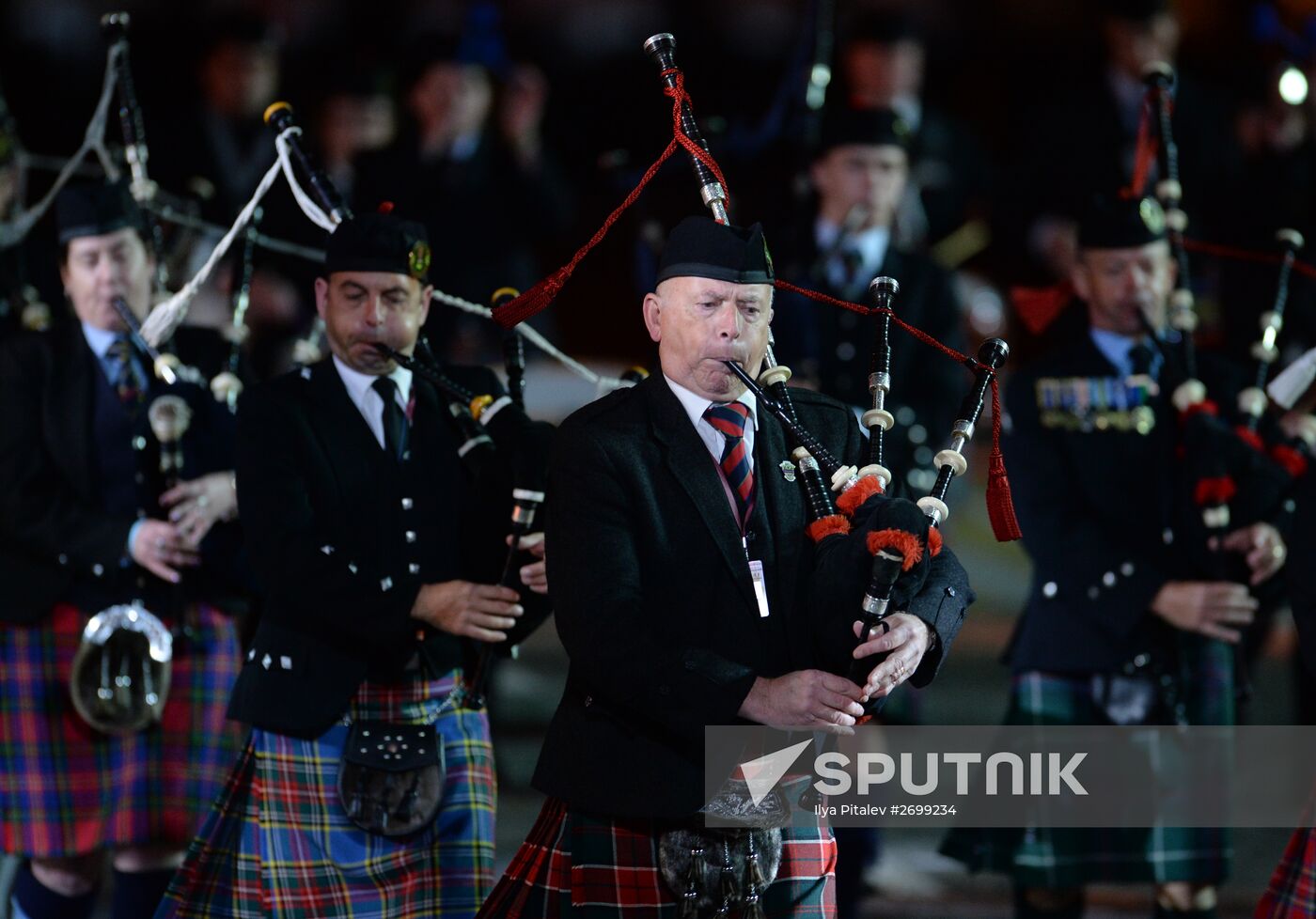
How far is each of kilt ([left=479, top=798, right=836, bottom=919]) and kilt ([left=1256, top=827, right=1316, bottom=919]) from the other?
3.29 feet

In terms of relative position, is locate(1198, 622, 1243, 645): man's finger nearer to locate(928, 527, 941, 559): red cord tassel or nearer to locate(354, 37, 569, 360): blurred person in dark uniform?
locate(928, 527, 941, 559): red cord tassel

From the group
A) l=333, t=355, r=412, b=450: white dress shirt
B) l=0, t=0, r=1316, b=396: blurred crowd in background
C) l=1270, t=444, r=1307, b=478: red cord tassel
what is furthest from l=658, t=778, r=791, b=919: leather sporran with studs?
l=0, t=0, r=1316, b=396: blurred crowd in background

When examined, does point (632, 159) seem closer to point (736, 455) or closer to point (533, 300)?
point (533, 300)

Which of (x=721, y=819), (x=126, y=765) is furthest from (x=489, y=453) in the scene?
(x=126, y=765)

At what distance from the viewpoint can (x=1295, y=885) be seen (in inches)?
165

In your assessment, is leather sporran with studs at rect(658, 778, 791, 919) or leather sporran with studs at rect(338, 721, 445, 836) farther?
leather sporran with studs at rect(338, 721, 445, 836)

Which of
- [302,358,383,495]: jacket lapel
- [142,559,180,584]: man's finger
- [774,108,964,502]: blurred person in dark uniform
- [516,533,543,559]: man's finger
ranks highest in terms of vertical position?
[774,108,964,502]: blurred person in dark uniform

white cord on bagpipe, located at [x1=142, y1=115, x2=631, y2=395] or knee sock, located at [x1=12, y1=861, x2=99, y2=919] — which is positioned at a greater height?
white cord on bagpipe, located at [x1=142, y1=115, x2=631, y2=395]

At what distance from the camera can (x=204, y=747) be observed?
535 cm

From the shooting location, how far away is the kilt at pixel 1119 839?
208 inches

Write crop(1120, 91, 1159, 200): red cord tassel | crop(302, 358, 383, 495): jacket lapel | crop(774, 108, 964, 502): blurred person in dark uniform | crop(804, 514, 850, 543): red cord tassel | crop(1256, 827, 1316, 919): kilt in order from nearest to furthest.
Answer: crop(804, 514, 850, 543): red cord tassel → crop(1256, 827, 1316, 919): kilt → crop(302, 358, 383, 495): jacket lapel → crop(1120, 91, 1159, 200): red cord tassel → crop(774, 108, 964, 502): blurred person in dark uniform

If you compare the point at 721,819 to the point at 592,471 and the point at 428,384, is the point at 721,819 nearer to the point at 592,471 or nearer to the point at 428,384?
the point at 592,471

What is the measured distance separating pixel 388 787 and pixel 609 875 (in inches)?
32.7

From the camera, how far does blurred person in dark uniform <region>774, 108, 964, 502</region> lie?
631 cm
